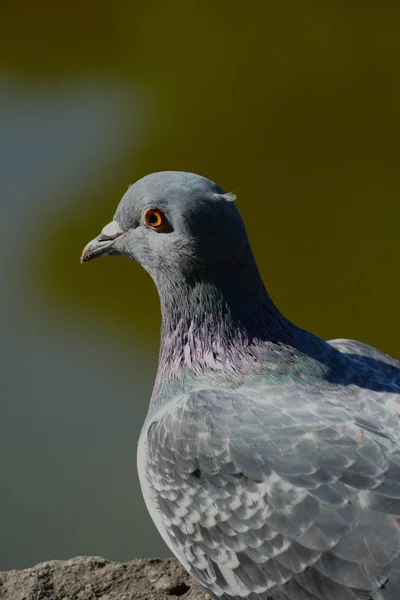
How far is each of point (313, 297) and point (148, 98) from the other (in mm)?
2832

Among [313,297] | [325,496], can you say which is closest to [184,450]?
[325,496]

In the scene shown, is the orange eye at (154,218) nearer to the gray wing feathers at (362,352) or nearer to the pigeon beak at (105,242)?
the pigeon beak at (105,242)

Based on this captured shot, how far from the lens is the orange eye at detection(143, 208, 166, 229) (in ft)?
11.5

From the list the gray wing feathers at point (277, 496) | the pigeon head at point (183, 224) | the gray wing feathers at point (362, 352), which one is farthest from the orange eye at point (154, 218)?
the gray wing feathers at point (362, 352)

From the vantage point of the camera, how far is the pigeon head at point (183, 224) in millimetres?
3414

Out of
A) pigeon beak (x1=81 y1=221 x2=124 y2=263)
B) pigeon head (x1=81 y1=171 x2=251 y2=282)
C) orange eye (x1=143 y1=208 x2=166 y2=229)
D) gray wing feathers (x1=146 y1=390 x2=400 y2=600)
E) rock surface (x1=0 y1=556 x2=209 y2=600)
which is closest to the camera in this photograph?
gray wing feathers (x1=146 y1=390 x2=400 y2=600)

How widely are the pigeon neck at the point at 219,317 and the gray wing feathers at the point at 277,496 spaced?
210 millimetres

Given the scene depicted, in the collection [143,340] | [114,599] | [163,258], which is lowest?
[114,599]

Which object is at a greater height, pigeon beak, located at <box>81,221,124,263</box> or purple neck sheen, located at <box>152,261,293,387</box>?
pigeon beak, located at <box>81,221,124,263</box>

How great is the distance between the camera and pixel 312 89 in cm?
875

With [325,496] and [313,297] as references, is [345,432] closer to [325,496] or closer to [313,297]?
[325,496]

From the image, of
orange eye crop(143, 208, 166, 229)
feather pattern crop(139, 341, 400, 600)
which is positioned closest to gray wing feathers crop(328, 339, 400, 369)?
feather pattern crop(139, 341, 400, 600)

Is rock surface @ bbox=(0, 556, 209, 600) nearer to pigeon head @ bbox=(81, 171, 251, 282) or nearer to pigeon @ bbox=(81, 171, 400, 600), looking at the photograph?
pigeon @ bbox=(81, 171, 400, 600)

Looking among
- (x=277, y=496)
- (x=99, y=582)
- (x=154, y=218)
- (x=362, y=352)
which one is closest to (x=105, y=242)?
(x=154, y=218)
